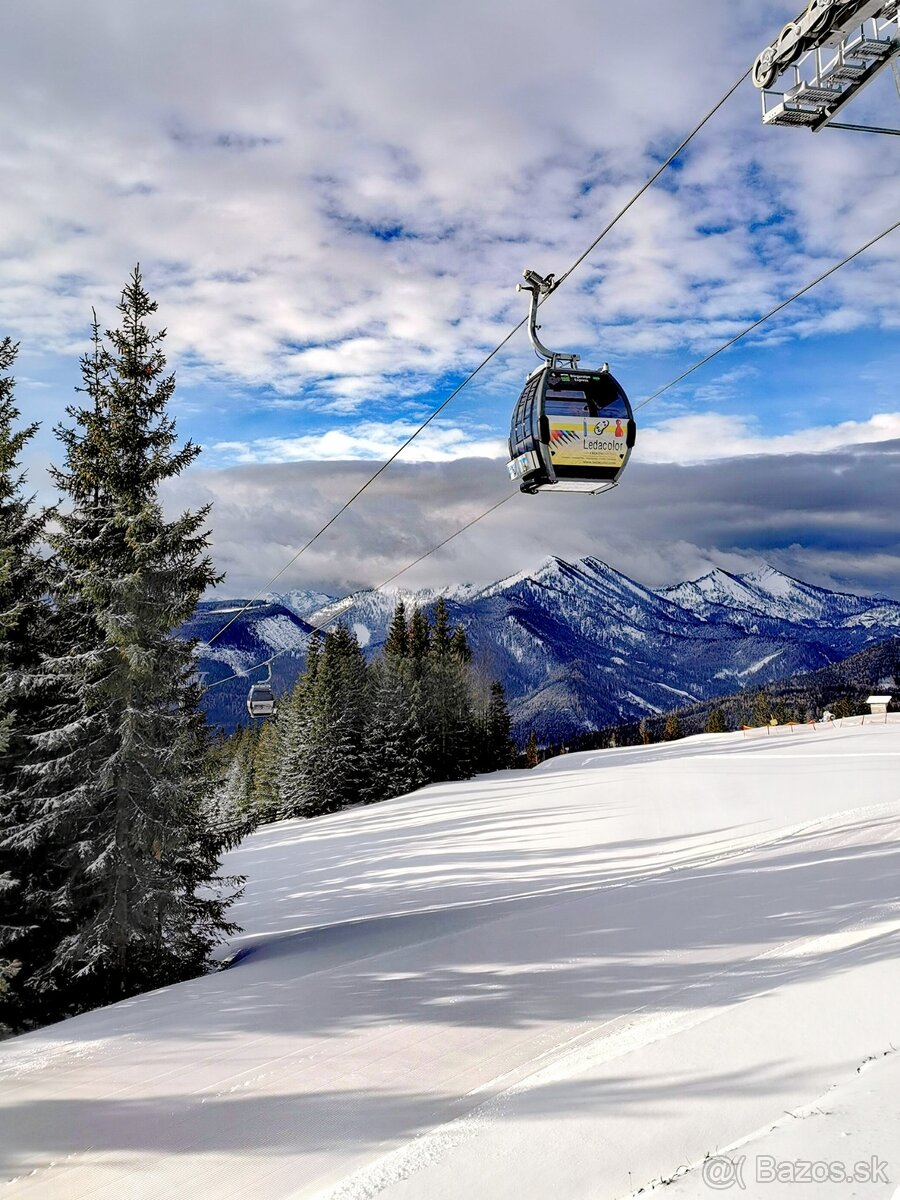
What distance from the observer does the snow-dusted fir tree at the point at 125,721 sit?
12977 millimetres

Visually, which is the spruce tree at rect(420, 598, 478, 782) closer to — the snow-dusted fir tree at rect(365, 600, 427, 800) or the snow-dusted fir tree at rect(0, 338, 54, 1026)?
the snow-dusted fir tree at rect(365, 600, 427, 800)

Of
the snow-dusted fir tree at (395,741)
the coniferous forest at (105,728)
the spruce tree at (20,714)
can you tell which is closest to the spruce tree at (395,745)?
the snow-dusted fir tree at (395,741)

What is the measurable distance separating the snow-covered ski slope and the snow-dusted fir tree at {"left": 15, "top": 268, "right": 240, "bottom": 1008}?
192cm

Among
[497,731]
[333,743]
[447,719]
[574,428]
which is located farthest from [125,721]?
[497,731]

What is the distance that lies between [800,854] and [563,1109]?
10384 mm

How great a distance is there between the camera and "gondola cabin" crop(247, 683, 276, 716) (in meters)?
22.9

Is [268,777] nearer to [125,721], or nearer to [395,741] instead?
[395,741]

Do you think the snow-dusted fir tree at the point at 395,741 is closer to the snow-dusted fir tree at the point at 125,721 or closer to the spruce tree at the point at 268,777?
the spruce tree at the point at 268,777

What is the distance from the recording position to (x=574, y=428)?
9.91 metres

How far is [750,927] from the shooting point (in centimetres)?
950

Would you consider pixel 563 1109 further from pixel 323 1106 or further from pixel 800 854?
pixel 800 854

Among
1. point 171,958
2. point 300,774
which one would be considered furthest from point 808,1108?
point 300,774

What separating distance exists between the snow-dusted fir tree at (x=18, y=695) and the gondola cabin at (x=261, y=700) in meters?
8.65

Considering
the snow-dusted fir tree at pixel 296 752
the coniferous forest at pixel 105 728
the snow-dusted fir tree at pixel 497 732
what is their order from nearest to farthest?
the coniferous forest at pixel 105 728 < the snow-dusted fir tree at pixel 296 752 < the snow-dusted fir tree at pixel 497 732
